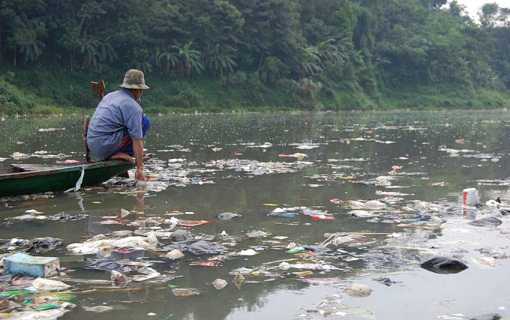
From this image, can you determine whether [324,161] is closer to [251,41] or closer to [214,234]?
[214,234]

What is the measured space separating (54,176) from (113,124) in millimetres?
903

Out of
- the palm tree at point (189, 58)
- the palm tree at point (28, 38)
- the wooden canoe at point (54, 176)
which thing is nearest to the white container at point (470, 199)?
the wooden canoe at point (54, 176)

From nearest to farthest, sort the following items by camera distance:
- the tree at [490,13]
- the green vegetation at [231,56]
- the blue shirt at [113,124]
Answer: the blue shirt at [113,124] < the green vegetation at [231,56] < the tree at [490,13]

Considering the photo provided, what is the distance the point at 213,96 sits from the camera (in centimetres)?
4109

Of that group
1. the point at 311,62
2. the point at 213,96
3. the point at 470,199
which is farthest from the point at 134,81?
the point at 311,62

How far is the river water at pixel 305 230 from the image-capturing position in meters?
3.46

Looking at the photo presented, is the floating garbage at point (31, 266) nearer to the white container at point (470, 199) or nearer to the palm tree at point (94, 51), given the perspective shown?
the white container at point (470, 199)

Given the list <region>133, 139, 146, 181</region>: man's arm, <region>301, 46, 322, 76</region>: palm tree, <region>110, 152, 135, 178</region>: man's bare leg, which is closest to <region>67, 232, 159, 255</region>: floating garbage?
<region>133, 139, 146, 181</region>: man's arm

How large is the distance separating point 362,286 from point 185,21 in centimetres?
3895

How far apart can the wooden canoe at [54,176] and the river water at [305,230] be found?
0.43 feet

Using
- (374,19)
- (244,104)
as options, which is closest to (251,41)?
(244,104)

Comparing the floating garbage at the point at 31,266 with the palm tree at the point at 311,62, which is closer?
the floating garbage at the point at 31,266

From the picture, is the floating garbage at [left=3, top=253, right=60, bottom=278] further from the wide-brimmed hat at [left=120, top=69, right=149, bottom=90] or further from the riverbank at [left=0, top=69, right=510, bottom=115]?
the riverbank at [left=0, top=69, right=510, bottom=115]

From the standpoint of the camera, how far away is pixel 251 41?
44.3m
